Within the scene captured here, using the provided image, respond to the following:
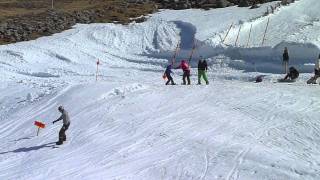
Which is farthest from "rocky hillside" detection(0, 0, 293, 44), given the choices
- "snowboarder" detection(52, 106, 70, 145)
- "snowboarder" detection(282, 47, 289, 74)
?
"snowboarder" detection(52, 106, 70, 145)

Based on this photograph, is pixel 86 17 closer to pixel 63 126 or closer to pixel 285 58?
pixel 285 58

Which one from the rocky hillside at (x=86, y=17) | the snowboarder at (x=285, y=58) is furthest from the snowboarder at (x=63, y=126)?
the rocky hillside at (x=86, y=17)

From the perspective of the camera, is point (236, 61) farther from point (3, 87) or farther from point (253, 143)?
point (253, 143)

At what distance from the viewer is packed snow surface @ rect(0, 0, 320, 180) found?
17.7 metres

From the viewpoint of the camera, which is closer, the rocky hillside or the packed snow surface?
the packed snow surface

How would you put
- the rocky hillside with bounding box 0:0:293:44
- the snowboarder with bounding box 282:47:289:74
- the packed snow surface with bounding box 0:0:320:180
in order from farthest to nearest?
the rocky hillside with bounding box 0:0:293:44 < the snowboarder with bounding box 282:47:289:74 < the packed snow surface with bounding box 0:0:320:180

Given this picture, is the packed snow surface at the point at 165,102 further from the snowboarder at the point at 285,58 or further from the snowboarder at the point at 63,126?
the snowboarder at the point at 285,58

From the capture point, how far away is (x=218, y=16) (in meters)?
41.0

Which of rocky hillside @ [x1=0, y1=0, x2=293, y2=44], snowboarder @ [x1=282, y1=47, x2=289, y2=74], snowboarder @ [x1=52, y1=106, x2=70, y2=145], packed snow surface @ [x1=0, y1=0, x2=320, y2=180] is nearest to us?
packed snow surface @ [x1=0, y1=0, x2=320, y2=180]

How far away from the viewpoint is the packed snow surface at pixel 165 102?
1773 cm

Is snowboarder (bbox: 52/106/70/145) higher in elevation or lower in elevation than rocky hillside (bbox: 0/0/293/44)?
lower

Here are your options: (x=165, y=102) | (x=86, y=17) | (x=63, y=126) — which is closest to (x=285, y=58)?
(x=165, y=102)

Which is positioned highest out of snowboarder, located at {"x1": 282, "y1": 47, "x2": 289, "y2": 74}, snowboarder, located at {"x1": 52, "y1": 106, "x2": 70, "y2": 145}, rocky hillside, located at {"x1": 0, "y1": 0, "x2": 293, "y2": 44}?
rocky hillside, located at {"x1": 0, "y1": 0, "x2": 293, "y2": 44}

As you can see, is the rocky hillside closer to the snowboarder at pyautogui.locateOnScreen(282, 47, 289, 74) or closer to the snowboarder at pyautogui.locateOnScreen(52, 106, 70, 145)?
the snowboarder at pyautogui.locateOnScreen(282, 47, 289, 74)
